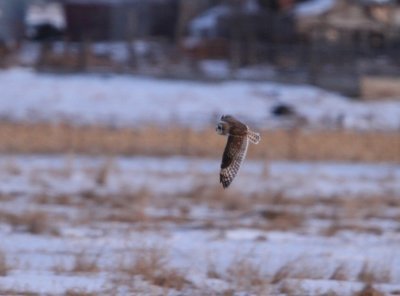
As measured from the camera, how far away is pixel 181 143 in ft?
93.4

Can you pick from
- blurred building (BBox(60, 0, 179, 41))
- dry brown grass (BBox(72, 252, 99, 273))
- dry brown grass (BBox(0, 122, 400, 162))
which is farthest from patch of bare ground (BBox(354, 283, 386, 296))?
blurred building (BBox(60, 0, 179, 41))

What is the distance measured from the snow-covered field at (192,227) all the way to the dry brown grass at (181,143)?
1510 mm

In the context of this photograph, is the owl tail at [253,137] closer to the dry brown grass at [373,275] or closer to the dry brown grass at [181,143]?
the dry brown grass at [373,275]

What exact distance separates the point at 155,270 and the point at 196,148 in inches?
715

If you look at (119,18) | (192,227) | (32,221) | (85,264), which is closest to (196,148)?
(192,227)

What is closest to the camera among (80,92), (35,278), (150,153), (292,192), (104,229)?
(35,278)

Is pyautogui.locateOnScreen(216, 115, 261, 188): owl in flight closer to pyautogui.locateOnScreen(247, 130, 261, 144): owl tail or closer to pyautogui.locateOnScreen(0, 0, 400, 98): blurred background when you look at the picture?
pyautogui.locateOnScreen(247, 130, 261, 144): owl tail

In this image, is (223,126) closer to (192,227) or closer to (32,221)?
(32,221)

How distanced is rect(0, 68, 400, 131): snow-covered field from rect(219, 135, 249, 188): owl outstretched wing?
27586 millimetres

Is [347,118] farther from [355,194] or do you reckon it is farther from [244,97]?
[355,194]

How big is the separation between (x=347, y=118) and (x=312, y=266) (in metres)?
24.7

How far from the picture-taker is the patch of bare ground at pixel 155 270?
9.85 meters

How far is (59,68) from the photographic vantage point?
4191 cm

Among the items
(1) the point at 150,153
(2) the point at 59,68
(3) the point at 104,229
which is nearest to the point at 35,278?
(3) the point at 104,229
